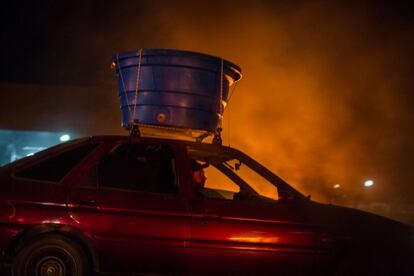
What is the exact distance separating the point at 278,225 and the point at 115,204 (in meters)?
1.22

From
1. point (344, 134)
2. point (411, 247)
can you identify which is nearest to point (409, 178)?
point (344, 134)

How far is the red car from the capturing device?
3.27 m

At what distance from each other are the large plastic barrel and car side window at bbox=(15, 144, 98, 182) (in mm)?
648

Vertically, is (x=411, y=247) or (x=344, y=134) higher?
(x=344, y=134)

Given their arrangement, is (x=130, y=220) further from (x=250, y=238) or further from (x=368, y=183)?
(x=368, y=183)

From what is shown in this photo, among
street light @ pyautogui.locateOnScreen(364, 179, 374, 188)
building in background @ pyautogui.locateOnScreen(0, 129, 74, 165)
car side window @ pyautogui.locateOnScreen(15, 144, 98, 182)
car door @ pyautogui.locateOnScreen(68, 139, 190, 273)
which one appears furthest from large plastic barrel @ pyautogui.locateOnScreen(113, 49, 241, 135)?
building in background @ pyautogui.locateOnScreen(0, 129, 74, 165)

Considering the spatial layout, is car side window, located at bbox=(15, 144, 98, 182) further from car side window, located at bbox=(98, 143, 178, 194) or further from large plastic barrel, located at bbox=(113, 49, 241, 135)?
large plastic barrel, located at bbox=(113, 49, 241, 135)

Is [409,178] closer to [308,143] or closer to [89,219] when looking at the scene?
[308,143]

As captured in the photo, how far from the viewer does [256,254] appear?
3.48 m

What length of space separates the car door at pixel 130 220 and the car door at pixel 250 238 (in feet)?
0.43

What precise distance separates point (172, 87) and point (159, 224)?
1280 millimetres

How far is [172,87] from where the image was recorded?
161 inches

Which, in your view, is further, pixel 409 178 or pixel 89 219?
pixel 409 178

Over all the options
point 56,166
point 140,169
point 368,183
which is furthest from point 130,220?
point 368,183
